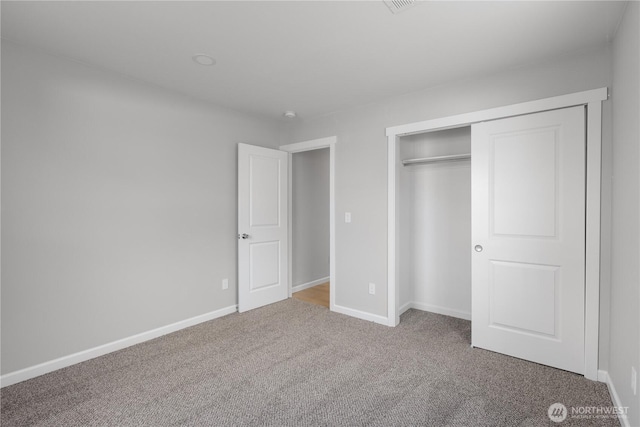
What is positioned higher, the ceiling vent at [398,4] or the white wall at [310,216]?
the ceiling vent at [398,4]

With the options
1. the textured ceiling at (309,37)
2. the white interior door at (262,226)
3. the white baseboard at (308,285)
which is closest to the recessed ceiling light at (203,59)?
the textured ceiling at (309,37)

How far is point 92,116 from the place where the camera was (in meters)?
2.63

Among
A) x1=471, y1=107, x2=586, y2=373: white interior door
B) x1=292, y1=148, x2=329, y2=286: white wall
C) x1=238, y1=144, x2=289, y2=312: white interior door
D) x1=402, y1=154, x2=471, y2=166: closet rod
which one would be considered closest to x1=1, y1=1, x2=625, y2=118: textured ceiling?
x1=471, y1=107, x2=586, y2=373: white interior door

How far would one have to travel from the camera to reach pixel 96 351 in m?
2.65

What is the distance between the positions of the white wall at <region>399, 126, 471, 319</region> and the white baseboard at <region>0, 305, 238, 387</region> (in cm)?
230

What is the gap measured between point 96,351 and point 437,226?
353cm

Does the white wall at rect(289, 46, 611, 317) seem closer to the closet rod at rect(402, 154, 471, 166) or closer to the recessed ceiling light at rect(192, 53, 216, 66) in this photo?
the closet rod at rect(402, 154, 471, 166)

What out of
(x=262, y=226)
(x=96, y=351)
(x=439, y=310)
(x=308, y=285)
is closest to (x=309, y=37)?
(x=262, y=226)

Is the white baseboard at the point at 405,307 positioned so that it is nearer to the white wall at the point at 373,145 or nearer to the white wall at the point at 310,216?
the white wall at the point at 373,145

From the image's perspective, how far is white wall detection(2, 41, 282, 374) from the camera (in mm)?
2275

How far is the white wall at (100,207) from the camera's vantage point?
7.47 feet

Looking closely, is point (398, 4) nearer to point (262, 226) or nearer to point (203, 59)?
point (203, 59)

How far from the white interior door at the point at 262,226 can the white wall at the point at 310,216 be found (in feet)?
1.51

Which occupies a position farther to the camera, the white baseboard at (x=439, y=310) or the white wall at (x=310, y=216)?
the white wall at (x=310, y=216)
